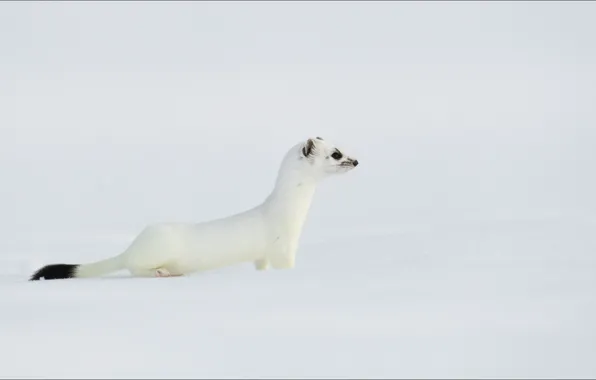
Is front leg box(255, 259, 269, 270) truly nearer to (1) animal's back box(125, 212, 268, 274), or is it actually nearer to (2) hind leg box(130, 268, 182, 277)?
(1) animal's back box(125, 212, 268, 274)

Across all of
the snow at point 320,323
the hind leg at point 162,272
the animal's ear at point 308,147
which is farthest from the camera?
the animal's ear at point 308,147

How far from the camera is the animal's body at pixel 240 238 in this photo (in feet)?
19.8

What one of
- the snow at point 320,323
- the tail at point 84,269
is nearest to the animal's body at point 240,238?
the tail at point 84,269

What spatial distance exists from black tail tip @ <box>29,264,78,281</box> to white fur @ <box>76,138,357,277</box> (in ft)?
0.17

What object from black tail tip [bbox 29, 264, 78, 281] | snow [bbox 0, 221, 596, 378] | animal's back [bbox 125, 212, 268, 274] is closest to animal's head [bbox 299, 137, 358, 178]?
animal's back [bbox 125, 212, 268, 274]

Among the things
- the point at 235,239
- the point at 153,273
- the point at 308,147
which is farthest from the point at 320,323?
the point at 308,147

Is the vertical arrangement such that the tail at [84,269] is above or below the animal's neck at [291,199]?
below

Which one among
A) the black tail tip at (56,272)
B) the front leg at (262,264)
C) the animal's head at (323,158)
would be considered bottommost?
the black tail tip at (56,272)

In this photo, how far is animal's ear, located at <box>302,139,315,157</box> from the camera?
6.38m

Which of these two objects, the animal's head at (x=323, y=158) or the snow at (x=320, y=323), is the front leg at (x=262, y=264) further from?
the snow at (x=320, y=323)

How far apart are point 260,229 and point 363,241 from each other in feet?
5.70

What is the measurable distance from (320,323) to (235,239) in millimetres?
2150

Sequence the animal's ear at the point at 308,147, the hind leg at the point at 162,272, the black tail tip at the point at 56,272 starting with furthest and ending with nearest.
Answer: the animal's ear at the point at 308,147
the black tail tip at the point at 56,272
the hind leg at the point at 162,272

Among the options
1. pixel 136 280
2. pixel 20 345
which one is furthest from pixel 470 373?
pixel 136 280
